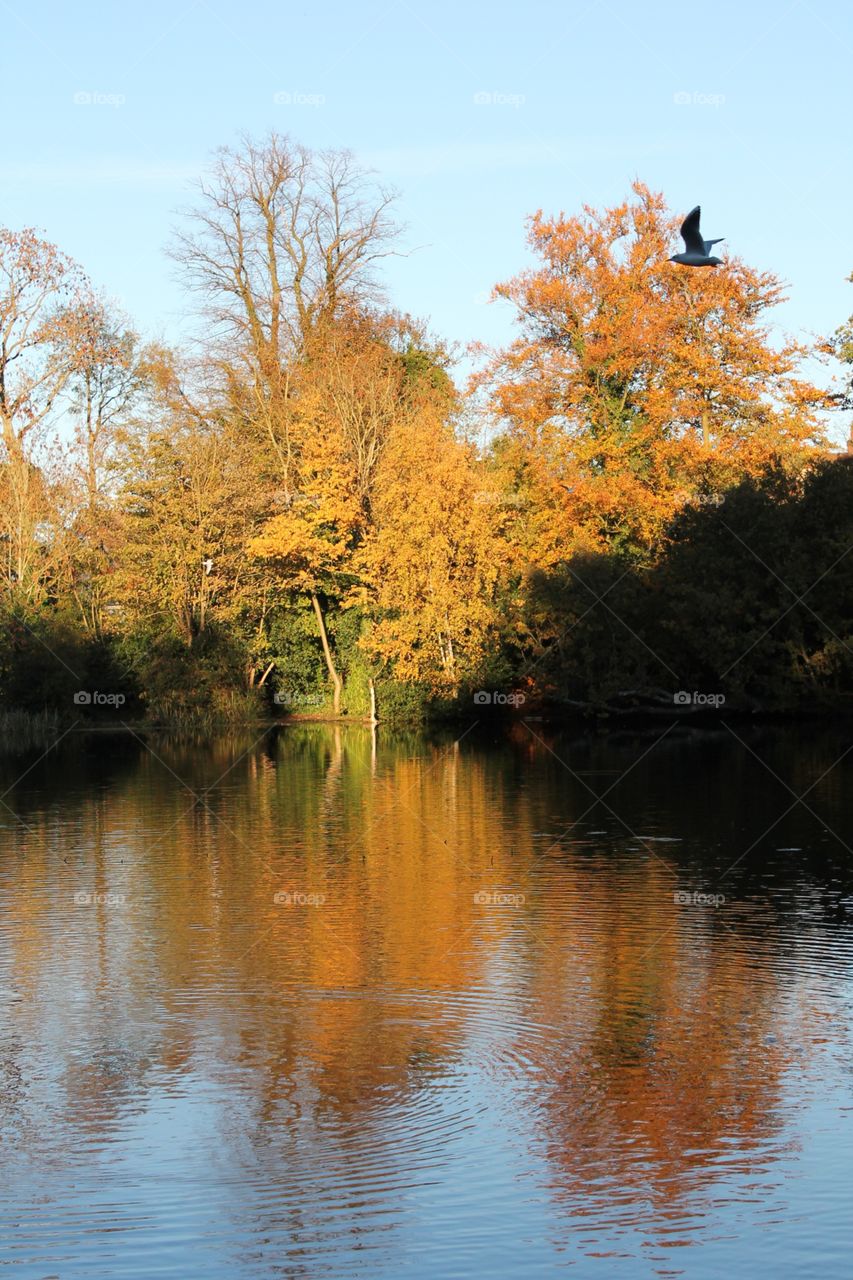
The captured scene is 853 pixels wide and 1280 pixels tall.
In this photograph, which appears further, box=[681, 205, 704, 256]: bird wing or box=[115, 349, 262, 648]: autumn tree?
box=[115, 349, 262, 648]: autumn tree

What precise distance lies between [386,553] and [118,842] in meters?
21.1

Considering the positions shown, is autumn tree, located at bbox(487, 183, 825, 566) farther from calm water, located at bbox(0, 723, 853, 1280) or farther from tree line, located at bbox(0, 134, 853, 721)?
calm water, located at bbox(0, 723, 853, 1280)

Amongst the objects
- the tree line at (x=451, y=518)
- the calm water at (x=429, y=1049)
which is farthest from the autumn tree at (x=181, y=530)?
the calm water at (x=429, y=1049)

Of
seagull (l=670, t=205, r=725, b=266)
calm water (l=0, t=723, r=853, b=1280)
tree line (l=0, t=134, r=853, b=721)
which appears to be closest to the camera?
calm water (l=0, t=723, r=853, b=1280)

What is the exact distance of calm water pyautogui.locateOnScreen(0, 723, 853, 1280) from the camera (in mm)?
7027

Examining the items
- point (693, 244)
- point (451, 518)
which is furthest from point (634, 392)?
point (693, 244)

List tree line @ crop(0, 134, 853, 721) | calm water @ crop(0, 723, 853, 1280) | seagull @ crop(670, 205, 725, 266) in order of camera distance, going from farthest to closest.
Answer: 1. tree line @ crop(0, 134, 853, 721)
2. seagull @ crop(670, 205, 725, 266)
3. calm water @ crop(0, 723, 853, 1280)

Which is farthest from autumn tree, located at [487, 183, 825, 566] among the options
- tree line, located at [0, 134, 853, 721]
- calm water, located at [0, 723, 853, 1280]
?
calm water, located at [0, 723, 853, 1280]

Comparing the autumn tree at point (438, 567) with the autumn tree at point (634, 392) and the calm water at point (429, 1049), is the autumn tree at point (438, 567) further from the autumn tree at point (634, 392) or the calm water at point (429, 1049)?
the calm water at point (429, 1049)

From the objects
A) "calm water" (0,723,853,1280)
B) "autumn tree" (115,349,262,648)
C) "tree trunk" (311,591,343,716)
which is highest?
"autumn tree" (115,349,262,648)

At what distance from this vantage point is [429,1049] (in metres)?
9.76

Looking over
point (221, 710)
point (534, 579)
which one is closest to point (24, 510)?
point (221, 710)

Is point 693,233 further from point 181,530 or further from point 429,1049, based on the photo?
point 181,530

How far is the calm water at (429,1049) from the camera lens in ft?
23.1
